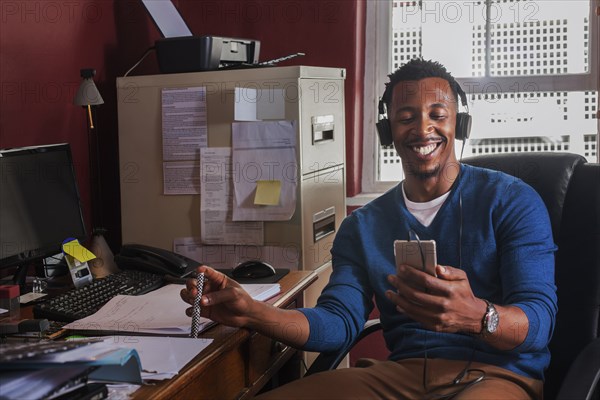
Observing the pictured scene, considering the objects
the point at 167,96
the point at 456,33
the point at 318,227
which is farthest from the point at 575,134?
the point at 167,96

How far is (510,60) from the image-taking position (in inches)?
112

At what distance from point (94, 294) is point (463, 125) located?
0.95m

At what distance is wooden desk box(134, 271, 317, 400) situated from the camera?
1230 millimetres

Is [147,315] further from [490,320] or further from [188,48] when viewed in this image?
[188,48]

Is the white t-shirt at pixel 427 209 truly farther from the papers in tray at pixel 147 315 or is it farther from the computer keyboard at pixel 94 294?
the computer keyboard at pixel 94 294

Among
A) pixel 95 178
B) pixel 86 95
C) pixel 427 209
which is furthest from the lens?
pixel 95 178

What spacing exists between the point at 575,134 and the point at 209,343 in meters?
1.91

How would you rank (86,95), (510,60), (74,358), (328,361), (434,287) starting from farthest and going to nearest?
(510,60) < (86,95) < (328,361) < (434,287) < (74,358)

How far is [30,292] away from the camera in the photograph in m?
1.83

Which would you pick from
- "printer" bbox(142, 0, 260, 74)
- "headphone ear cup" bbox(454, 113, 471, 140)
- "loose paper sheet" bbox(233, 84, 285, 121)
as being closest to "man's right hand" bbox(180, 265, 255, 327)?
"headphone ear cup" bbox(454, 113, 471, 140)

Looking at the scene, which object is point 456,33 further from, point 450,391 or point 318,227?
point 450,391


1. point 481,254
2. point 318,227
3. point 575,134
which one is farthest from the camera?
point 575,134

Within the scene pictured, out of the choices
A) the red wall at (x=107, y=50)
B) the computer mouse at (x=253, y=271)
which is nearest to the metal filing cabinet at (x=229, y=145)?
the red wall at (x=107, y=50)

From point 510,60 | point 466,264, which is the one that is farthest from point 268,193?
point 510,60
